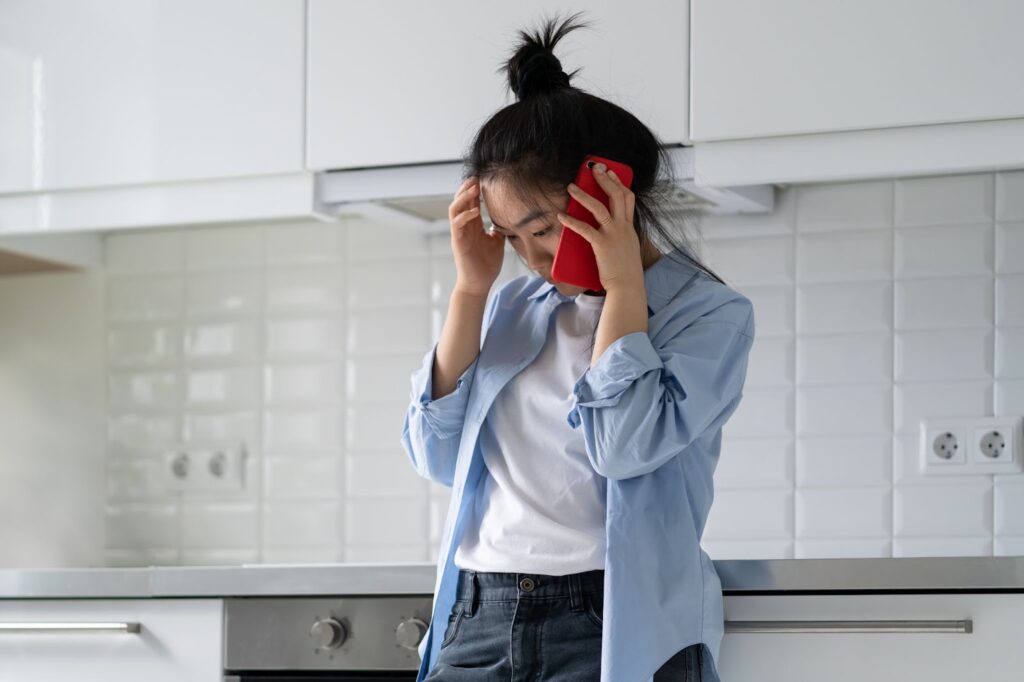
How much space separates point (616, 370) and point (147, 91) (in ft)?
3.73

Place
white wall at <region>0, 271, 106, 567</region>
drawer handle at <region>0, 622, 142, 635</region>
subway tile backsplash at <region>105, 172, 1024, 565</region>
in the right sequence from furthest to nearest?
white wall at <region>0, 271, 106, 567</region>
subway tile backsplash at <region>105, 172, 1024, 565</region>
drawer handle at <region>0, 622, 142, 635</region>

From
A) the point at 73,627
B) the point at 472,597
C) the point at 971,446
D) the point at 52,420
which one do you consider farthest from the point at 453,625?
the point at 52,420

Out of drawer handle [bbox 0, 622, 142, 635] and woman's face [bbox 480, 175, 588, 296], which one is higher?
woman's face [bbox 480, 175, 588, 296]

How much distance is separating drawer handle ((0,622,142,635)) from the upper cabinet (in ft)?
3.17

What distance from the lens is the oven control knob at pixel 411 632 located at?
1.62 metres

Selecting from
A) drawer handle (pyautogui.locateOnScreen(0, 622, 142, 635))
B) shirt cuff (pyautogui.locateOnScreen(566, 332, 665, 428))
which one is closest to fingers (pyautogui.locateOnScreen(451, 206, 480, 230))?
shirt cuff (pyautogui.locateOnScreen(566, 332, 665, 428))

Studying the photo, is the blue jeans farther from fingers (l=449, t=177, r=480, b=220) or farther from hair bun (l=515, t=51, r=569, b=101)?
hair bun (l=515, t=51, r=569, b=101)

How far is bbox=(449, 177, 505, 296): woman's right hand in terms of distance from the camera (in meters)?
1.42

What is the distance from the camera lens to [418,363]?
2273 millimetres

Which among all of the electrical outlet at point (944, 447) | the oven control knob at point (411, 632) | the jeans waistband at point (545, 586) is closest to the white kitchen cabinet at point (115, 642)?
the oven control knob at point (411, 632)

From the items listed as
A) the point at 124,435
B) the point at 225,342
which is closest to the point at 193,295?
the point at 225,342

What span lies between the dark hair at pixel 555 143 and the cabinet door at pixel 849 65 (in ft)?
1.24

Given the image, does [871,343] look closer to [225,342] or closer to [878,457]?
[878,457]

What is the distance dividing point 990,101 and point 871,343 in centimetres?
50
